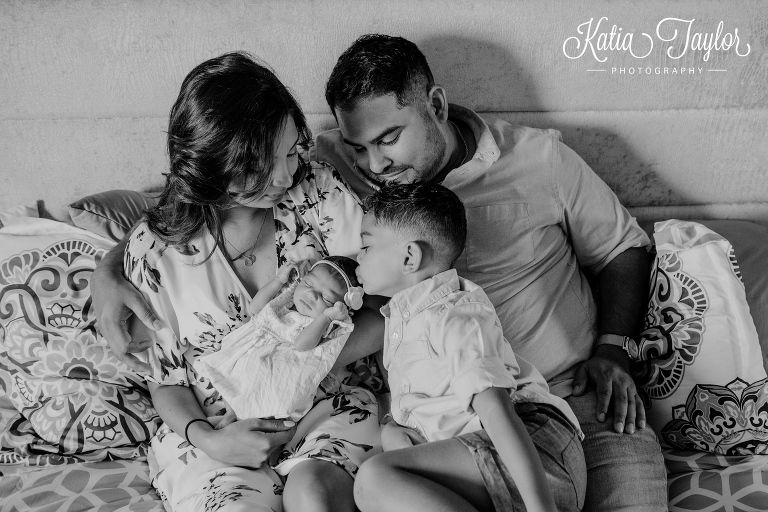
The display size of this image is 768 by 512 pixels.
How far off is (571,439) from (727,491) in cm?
48

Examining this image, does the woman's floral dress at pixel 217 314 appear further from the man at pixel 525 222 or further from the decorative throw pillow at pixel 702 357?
the decorative throw pillow at pixel 702 357

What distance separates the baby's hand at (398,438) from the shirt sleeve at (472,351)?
16 cm

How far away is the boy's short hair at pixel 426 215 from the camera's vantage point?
143 centimetres

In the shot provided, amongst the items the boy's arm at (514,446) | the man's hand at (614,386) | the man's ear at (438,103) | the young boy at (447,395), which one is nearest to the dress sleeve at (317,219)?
the young boy at (447,395)

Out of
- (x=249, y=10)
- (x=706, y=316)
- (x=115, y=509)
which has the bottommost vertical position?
(x=115, y=509)

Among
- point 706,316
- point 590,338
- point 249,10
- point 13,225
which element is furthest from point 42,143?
point 706,316

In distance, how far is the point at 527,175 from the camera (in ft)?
5.88

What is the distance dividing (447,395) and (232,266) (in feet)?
2.08

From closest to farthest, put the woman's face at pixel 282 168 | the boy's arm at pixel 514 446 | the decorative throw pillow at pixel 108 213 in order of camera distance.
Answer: the boy's arm at pixel 514 446 → the woman's face at pixel 282 168 → the decorative throw pillow at pixel 108 213

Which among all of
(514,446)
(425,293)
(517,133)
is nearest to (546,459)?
(514,446)

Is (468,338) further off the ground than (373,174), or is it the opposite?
(373,174)

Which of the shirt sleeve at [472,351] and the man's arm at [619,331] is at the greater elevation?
the shirt sleeve at [472,351]

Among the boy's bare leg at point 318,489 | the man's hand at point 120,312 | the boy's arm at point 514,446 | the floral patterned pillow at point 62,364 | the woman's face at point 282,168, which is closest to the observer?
the boy's arm at point 514,446

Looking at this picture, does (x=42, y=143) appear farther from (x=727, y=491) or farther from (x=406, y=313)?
(x=727, y=491)
